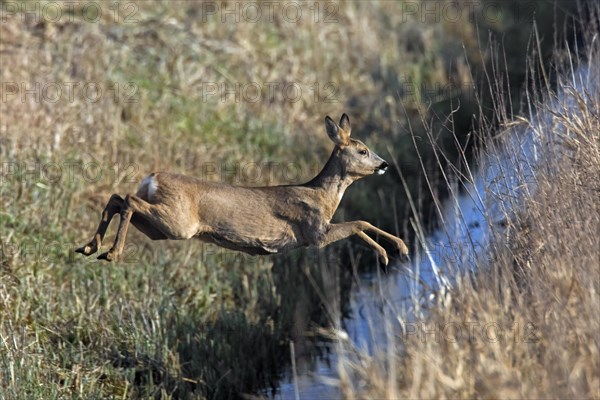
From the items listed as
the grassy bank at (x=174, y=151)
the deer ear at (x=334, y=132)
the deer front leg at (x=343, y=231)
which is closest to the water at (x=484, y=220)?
the deer front leg at (x=343, y=231)

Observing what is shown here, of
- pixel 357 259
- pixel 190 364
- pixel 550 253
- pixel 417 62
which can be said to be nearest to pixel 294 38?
pixel 417 62

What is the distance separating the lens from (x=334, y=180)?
1023 centimetres

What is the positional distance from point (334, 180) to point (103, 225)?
1.96 m

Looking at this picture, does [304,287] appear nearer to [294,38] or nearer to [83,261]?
[83,261]

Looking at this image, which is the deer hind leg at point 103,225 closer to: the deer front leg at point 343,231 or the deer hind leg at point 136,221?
the deer hind leg at point 136,221

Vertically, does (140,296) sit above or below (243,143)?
below

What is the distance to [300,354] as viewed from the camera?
1427cm

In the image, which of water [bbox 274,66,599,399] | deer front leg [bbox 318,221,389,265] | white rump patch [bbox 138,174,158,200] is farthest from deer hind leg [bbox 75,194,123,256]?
water [bbox 274,66,599,399]

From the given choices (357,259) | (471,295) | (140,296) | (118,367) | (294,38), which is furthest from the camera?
(294,38)

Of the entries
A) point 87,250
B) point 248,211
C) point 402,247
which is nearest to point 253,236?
point 248,211

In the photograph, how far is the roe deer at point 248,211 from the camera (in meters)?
9.36

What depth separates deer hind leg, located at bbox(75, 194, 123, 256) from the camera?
30.0 ft

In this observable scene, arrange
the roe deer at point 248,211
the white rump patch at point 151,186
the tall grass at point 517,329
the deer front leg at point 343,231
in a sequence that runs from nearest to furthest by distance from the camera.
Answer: the tall grass at point 517,329 < the roe deer at point 248,211 < the white rump patch at point 151,186 < the deer front leg at point 343,231

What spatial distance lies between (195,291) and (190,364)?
1.43 m
